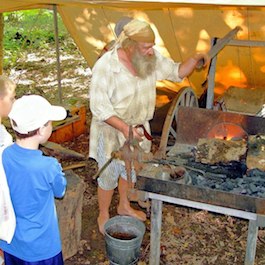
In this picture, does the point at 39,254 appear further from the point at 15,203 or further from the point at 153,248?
the point at 153,248

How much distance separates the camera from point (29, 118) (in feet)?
7.64

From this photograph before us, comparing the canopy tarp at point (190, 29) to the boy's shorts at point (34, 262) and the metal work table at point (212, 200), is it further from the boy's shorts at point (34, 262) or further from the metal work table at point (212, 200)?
the boy's shorts at point (34, 262)

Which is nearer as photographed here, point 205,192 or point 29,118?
point 29,118

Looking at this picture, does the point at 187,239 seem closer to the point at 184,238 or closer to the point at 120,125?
the point at 184,238

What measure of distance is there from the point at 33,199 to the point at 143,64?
1471mm

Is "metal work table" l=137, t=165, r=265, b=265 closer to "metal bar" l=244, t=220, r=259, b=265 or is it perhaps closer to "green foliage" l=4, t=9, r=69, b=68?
"metal bar" l=244, t=220, r=259, b=265

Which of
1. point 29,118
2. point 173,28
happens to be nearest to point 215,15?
point 173,28

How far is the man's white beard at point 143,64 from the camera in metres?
3.40

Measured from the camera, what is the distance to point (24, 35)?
11781 mm

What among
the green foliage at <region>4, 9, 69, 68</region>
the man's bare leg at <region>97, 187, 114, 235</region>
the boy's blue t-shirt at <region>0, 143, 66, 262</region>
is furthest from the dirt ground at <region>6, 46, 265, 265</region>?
the green foliage at <region>4, 9, 69, 68</region>

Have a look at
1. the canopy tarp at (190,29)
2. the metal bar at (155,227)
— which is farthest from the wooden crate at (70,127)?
the metal bar at (155,227)

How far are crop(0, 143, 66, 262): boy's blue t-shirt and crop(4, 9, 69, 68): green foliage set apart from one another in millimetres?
7455

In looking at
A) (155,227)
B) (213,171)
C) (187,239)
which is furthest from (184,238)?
(213,171)

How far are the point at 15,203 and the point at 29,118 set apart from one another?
48cm
